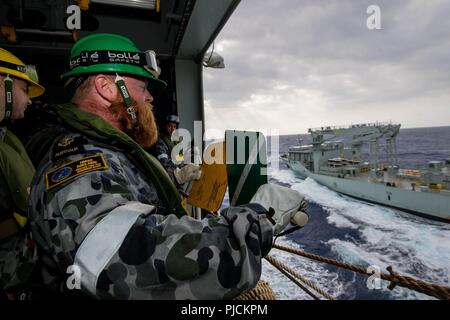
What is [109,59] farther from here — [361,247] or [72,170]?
[361,247]

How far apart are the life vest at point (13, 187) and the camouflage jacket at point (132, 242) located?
105 cm

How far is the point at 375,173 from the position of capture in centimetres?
2598

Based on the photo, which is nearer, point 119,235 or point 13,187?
point 119,235

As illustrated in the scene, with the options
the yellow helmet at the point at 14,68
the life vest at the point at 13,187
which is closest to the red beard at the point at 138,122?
the life vest at the point at 13,187

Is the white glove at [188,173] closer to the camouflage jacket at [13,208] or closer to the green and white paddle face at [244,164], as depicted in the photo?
the green and white paddle face at [244,164]

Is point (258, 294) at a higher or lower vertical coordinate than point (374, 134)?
lower

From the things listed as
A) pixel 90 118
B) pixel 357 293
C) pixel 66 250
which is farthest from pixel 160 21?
pixel 357 293

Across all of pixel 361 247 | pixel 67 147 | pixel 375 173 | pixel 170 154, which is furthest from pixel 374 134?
pixel 67 147

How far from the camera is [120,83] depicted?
147 cm

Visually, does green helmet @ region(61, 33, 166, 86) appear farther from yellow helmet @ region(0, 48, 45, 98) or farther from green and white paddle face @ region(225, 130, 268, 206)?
yellow helmet @ region(0, 48, 45, 98)

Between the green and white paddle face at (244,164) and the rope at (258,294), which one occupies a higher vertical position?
the green and white paddle face at (244,164)

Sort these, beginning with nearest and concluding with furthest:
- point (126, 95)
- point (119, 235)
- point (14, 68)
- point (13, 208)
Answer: point (119, 235), point (126, 95), point (13, 208), point (14, 68)

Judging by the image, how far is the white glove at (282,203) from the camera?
1.32 m

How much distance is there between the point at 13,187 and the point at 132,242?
164 centimetres
